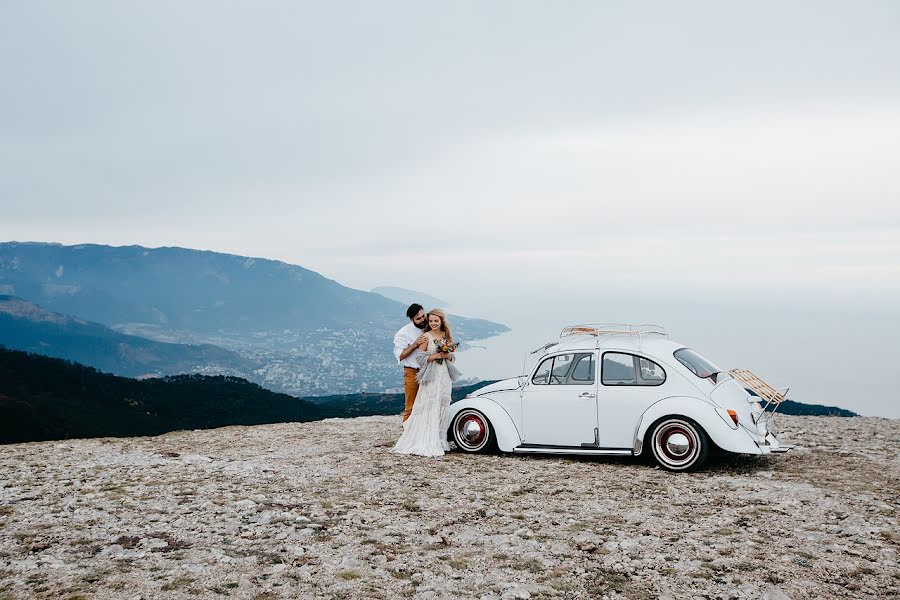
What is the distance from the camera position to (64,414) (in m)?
68.4

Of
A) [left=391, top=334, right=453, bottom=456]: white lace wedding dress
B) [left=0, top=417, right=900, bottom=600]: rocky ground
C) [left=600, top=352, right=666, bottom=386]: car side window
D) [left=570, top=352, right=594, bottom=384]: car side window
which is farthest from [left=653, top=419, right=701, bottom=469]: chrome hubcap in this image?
[left=391, top=334, right=453, bottom=456]: white lace wedding dress

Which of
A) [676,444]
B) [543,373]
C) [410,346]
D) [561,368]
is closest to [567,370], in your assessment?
[561,368]

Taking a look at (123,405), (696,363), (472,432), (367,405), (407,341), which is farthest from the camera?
(367,405)

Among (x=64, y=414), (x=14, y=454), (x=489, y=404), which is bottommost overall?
(x=64, y=414)

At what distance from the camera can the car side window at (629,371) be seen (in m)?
8.44

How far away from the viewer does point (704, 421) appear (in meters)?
7.93

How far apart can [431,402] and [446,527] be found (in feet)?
13.0

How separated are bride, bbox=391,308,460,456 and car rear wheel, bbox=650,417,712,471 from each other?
3.47m

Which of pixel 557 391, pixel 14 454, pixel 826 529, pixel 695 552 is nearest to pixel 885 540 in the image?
pixel 826 529

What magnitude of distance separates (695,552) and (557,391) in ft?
12.6

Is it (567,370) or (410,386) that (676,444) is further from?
(410,386)

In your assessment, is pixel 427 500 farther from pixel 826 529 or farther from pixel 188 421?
pixel 188 421

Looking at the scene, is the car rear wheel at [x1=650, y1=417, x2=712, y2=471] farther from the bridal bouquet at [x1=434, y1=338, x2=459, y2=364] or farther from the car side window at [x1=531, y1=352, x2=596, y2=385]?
the bridal bouquet at [x1=434, y1=338, x2=459, y2=364]

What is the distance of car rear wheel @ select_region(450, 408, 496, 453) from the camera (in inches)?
374
